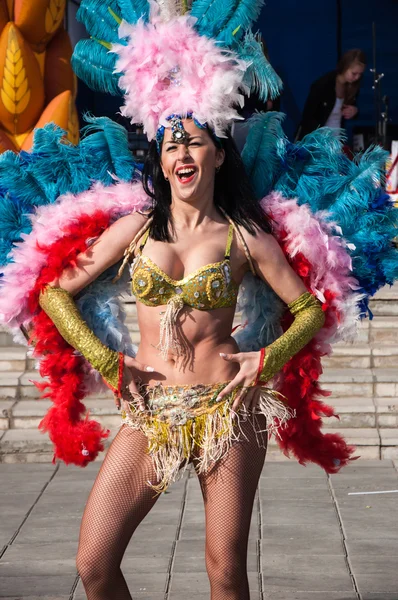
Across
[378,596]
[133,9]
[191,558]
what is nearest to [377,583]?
[378,596]

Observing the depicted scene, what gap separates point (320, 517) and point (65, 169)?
2681 millimetres

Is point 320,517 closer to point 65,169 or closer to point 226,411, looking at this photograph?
point 226,411

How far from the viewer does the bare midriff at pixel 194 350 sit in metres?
3.30

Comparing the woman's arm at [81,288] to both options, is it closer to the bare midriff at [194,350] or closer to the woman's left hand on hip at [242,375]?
the bare midriff at [194,350]

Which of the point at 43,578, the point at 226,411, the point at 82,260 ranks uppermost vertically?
the point at 82,260

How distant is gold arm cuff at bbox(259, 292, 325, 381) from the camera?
328 cm

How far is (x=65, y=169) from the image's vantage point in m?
3.66

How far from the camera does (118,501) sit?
125 inches

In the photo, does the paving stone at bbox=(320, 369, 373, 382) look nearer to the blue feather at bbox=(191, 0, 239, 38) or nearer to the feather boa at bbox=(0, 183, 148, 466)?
the feather boa at bbox=(0, 183, 148, 466)

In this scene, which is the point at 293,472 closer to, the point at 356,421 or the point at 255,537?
the point at 356,421

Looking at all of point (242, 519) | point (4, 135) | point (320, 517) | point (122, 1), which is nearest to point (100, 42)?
point (122, 1)

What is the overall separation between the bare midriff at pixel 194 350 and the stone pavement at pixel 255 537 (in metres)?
1.39

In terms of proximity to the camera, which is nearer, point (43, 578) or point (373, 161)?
point (373, 161)

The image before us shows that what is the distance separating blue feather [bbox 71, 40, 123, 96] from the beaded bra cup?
70 cm
